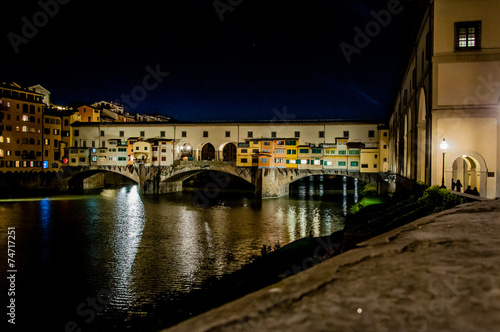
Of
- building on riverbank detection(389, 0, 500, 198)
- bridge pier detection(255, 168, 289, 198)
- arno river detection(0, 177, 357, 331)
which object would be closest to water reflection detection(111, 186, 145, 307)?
arno river detection(0, 177, 357, 331)

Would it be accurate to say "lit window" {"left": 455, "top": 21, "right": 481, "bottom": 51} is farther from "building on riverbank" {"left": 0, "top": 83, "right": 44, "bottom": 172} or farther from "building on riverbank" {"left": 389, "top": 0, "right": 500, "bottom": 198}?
"building on riverbank" {"left": 0, "top": 83, "right": 44, "bottom": 172}

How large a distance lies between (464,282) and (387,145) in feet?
156

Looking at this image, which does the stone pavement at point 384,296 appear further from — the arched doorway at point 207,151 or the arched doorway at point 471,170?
the arched doorway at point 207,151

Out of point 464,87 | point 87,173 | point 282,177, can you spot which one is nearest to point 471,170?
point 464,87

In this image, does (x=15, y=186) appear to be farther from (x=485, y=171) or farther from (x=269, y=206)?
(x=485, y=171)

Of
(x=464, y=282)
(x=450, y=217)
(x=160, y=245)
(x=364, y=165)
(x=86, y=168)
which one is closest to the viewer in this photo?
(x=464, y=282)

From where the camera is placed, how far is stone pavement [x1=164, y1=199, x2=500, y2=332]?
253 cm

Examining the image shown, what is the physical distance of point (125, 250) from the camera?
733 inches

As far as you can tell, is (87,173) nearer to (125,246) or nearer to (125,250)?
(125,246)

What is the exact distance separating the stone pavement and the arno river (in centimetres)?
785

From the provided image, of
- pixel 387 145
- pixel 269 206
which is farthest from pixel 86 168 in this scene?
pixel 387 145

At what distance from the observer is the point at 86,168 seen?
53094 millimetres

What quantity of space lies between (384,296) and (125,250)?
1776 centimetres

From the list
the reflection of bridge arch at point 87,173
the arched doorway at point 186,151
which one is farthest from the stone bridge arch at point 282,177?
the reflection of bridge arch at point 87,173
